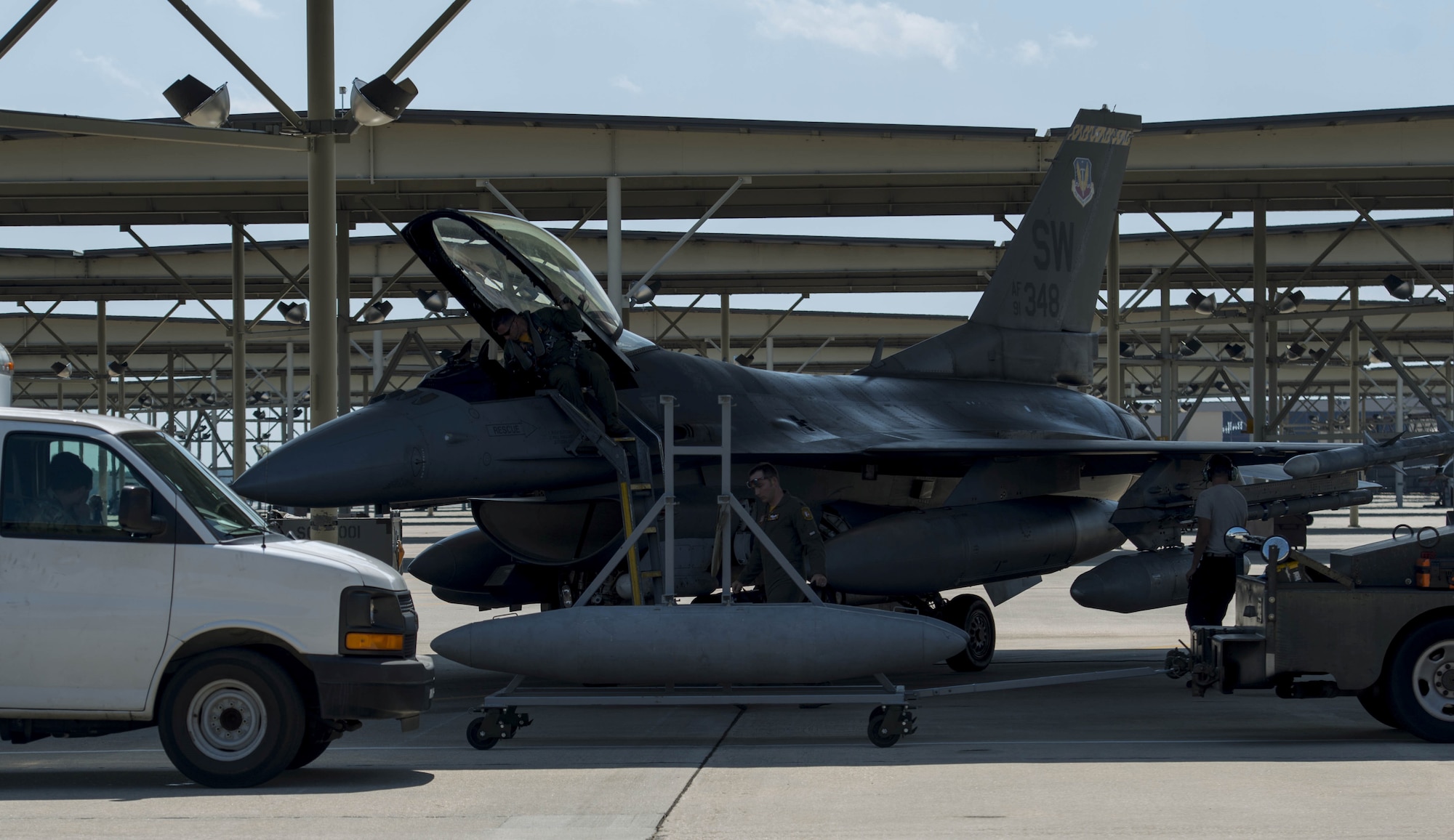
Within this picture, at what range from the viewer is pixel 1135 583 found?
40.3ft

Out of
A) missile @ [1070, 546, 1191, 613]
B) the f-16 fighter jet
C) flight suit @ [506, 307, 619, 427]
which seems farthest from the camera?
missile @ [1070, 546, 1191, 613]

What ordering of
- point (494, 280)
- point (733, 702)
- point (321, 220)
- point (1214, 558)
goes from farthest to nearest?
point (321, 220) < point (494, 280) < point (1214, 558) < point (733, 702)

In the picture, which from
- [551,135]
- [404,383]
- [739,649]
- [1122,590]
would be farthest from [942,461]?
[404,383]

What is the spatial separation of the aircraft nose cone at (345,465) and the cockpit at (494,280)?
0.73m

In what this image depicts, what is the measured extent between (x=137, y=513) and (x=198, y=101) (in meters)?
6.85

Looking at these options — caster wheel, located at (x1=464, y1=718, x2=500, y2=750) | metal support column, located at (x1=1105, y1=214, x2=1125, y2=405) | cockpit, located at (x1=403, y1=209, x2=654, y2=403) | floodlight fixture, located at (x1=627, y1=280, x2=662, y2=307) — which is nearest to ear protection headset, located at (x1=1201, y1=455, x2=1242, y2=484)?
cockpit, located at (x1=403, y1=209, x2=654, y2=403)

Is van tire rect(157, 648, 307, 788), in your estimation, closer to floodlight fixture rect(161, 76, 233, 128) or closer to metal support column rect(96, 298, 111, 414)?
floodlight fixture rect(161, 76, 233, 128)

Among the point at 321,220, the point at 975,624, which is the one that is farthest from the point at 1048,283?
the point at 321,220

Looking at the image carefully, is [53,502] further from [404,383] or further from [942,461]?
[404,383]

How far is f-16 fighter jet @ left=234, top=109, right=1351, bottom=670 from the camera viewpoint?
1090 cm

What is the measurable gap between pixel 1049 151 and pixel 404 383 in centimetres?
3796

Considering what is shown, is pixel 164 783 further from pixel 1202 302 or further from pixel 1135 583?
pixel 1202 302

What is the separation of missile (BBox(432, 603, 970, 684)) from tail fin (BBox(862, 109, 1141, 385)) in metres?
6.90

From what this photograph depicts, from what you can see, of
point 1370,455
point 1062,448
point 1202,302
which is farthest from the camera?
point 1202,302
